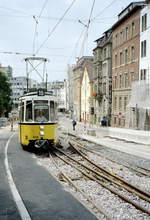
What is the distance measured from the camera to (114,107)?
42938 millimetres

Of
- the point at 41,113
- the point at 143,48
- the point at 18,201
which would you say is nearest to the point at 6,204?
the point at 18,201

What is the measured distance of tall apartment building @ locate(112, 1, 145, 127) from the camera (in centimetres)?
3388

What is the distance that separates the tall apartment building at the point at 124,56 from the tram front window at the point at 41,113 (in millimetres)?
21516

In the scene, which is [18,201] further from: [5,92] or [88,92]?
[5,92]

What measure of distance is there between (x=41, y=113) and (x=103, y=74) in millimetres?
38713

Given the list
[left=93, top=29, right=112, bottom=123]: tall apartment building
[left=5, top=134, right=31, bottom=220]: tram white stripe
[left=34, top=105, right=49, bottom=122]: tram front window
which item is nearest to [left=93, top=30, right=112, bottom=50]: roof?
[left=93, top=29, right=112, bottom=123]: tall apartment building

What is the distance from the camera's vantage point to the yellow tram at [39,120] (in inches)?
548

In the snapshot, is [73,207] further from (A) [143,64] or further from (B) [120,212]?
(A) [143,64]

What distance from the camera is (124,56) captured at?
38.2 metres

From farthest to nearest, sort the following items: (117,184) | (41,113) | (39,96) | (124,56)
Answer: (124,56), (39,96), (41,113), (117,184)

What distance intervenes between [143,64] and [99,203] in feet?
88.9

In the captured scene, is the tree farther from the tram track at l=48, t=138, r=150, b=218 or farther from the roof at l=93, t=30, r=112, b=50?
the tram track at l=48, t=138, r=150, b=218

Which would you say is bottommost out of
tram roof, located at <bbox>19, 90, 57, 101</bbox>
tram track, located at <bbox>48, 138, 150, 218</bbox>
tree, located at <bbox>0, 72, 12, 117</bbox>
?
tram track, located at <bbox>48, 138, 150, 218</bbox>

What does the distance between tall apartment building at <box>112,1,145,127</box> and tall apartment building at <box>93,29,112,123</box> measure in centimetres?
537
